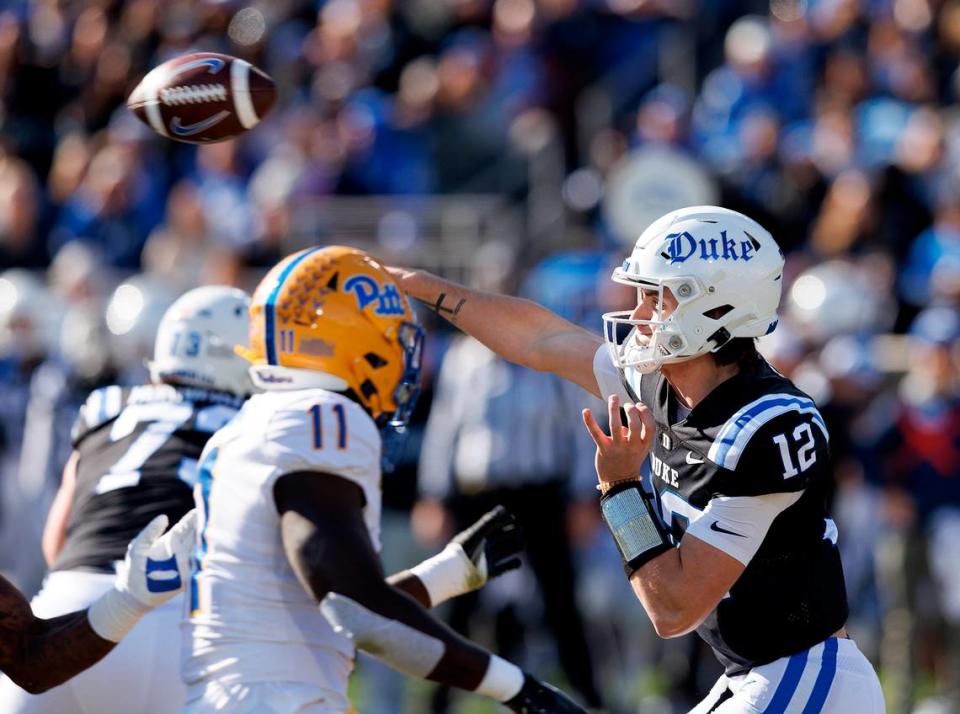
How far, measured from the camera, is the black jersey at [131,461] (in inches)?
180

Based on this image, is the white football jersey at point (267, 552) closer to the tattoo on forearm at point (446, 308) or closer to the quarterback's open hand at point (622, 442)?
the quarterback's open hand at point (622, 442)

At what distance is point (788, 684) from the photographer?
144 inches

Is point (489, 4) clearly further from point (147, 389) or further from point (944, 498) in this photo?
point (147, 389)

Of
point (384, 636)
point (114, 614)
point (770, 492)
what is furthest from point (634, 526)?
point (114, 614)

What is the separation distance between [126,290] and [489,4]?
4151 mm

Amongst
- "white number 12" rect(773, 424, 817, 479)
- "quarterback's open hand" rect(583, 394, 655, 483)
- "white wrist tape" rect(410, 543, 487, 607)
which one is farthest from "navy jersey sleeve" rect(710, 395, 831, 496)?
"white wrist tape" rect(410, 543, 487, 607)

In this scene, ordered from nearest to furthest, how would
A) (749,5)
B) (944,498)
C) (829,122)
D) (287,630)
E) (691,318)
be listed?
(287,630) → (691,318) → (944,498) → (829,122) → (749,5)

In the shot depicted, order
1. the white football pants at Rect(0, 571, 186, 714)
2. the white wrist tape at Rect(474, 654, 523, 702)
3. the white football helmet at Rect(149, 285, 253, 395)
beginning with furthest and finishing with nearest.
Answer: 1. the white football helmet at Rect(149, 285, 253, 395)
2. the white football pants at Rect(0, 571, 186, 714)
3. the white wrist tape at Rect(474, 654, 523, 702)

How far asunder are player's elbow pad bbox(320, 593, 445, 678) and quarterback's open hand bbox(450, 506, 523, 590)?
0.70 m

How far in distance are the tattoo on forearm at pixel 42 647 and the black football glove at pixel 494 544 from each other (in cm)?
88

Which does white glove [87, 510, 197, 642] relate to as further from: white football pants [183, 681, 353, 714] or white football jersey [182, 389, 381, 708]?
white football pants [183, 681, 353, 714]

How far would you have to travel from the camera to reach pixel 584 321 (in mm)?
9109

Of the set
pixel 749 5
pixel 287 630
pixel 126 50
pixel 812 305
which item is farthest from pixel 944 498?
pixel 126 50

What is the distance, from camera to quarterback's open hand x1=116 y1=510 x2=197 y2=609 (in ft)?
11.4
